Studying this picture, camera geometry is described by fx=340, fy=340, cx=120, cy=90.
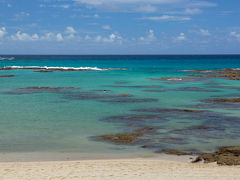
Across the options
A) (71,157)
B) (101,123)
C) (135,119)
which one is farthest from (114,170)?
(135,119)

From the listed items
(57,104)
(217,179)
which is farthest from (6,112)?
(217,179)

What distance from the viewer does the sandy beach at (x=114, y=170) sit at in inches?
446

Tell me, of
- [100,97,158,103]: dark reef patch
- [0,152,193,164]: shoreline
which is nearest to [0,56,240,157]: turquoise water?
[100,97,158,103]: dark reef patch

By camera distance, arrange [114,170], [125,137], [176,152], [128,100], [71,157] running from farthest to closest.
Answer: [128,100]
[125,137]
[176,152]
[71,157]
[114,170]

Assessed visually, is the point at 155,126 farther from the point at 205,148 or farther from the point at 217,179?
the point at 217,179

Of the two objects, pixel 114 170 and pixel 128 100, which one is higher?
pixel 128 100

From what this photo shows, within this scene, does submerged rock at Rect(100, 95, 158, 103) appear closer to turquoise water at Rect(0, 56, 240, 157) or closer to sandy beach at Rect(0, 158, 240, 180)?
turquoise water at Rect(0, 56, 240, 157)

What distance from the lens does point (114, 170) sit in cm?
1217

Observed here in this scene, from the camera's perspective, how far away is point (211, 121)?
21.5m

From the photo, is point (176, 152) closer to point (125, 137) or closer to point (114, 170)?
point (125, 137)

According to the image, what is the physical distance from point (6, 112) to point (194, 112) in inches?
533

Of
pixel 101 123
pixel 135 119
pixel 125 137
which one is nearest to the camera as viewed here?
pixel 125 137

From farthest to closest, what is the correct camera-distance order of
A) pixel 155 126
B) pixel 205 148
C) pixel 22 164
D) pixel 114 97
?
pixel 114 97 → pixel 155 126 → pixel 205 148 → pixel 22 164

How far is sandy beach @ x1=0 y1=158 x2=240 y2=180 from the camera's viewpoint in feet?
37.2
